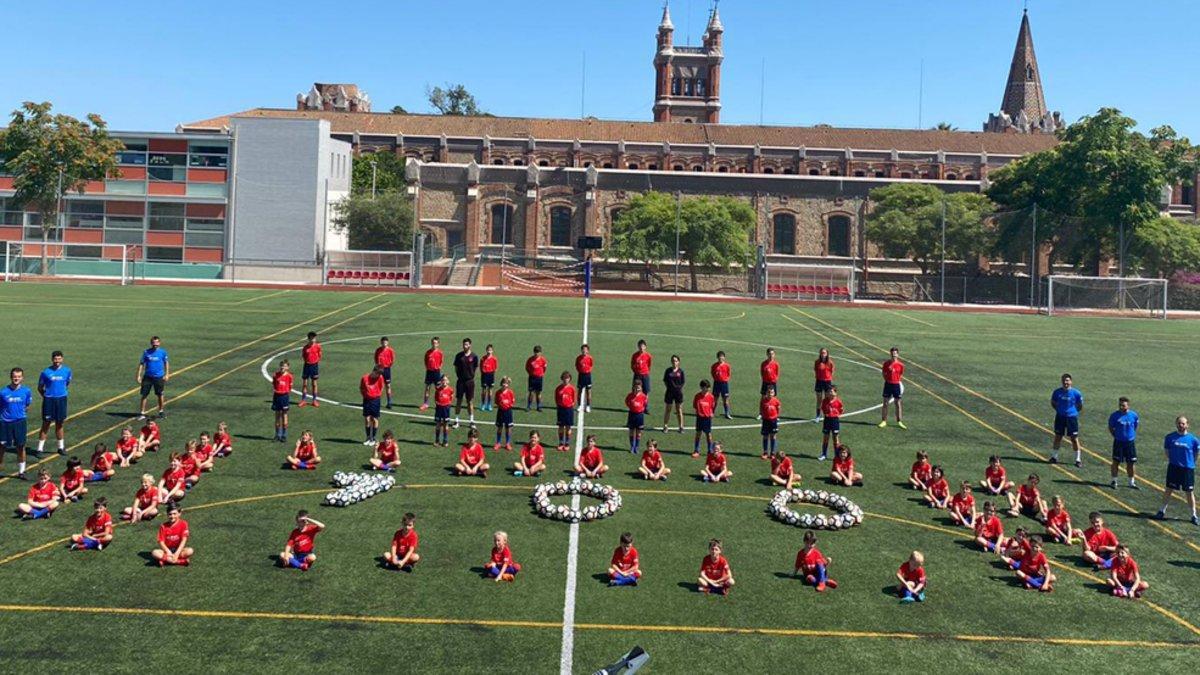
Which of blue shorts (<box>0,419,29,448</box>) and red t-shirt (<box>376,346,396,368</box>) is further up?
red t-shirt (<box>376,346,396,368</box>)

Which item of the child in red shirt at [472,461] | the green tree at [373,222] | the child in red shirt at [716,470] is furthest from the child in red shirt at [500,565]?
the green tree at [373,222]

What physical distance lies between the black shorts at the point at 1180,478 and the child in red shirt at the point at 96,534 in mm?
18566

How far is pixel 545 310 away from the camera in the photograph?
52375mm

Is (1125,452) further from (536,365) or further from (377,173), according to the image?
(377,173)

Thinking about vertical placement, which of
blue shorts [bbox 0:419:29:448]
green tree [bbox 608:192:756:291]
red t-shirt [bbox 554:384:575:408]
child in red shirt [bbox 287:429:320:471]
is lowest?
child in red shirt [bbox 287:429:320:471]

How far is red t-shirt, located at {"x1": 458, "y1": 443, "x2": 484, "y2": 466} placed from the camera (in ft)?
64.1

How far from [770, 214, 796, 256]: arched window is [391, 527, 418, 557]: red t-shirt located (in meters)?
79.8

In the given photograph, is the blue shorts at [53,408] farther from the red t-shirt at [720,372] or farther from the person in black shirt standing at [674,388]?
the red t-shirt at [720,372]

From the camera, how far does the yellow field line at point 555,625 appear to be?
12.4 metres

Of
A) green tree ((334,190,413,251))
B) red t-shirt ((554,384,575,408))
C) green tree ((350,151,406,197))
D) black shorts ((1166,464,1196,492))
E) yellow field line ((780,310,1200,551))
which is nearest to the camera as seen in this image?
yellow field line ((780,310,1200,551))

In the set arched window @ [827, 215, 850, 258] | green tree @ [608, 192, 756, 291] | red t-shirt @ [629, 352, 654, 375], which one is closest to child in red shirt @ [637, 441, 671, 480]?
red t-shirt @ [629, 352, 654, 375]

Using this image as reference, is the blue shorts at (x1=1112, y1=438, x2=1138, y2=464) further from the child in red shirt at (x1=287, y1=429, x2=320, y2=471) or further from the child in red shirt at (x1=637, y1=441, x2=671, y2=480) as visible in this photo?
the child in red shirt at (x1=287, y1=429, x2=320, y2=471)

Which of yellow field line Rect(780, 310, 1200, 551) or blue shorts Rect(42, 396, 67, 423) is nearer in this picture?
yellow field line Rect(780, 310, 1200, 551)

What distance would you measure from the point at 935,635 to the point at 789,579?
238 centimetres
